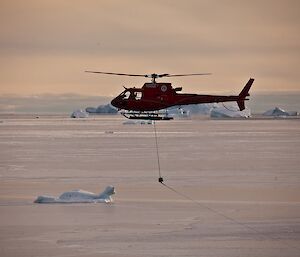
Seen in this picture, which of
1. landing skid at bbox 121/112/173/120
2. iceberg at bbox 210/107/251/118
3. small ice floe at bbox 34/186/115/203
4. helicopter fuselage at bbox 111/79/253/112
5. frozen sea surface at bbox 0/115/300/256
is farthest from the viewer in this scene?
iceberg at bbox 210/107/251/118

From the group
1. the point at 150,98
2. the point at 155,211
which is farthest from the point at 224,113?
the point at 155,211

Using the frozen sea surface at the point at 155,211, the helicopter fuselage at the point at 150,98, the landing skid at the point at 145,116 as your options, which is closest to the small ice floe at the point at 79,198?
the frozen sea surface at the point at 155,211

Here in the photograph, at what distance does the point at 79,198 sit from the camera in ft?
55.1

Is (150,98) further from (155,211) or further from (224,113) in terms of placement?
(224,113)

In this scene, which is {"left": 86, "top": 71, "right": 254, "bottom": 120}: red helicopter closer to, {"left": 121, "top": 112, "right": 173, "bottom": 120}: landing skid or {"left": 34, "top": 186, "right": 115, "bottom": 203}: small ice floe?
{"left": 121, "top": 112, "right": 173, "bottom": 120}: landing skid

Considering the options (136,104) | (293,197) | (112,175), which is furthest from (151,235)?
(136,104)

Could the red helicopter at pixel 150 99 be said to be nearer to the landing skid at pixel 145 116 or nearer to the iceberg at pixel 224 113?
the landing skid at pixel 145 116

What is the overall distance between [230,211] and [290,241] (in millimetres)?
3149

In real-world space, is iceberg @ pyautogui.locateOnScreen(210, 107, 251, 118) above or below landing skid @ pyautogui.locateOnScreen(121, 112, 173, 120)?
below

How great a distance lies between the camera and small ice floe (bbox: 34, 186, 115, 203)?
16672mm

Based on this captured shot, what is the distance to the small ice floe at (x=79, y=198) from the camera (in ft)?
54.7

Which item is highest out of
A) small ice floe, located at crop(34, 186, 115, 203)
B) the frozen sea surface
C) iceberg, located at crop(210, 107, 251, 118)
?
small ice floe, located at crop(34, 186, 115, 203)

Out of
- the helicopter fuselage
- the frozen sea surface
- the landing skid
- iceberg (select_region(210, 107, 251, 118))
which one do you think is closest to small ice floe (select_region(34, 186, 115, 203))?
the frozen sea surface

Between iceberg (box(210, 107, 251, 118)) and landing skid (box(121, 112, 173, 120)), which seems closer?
landing skid (box(121, 112, 173, 120))
